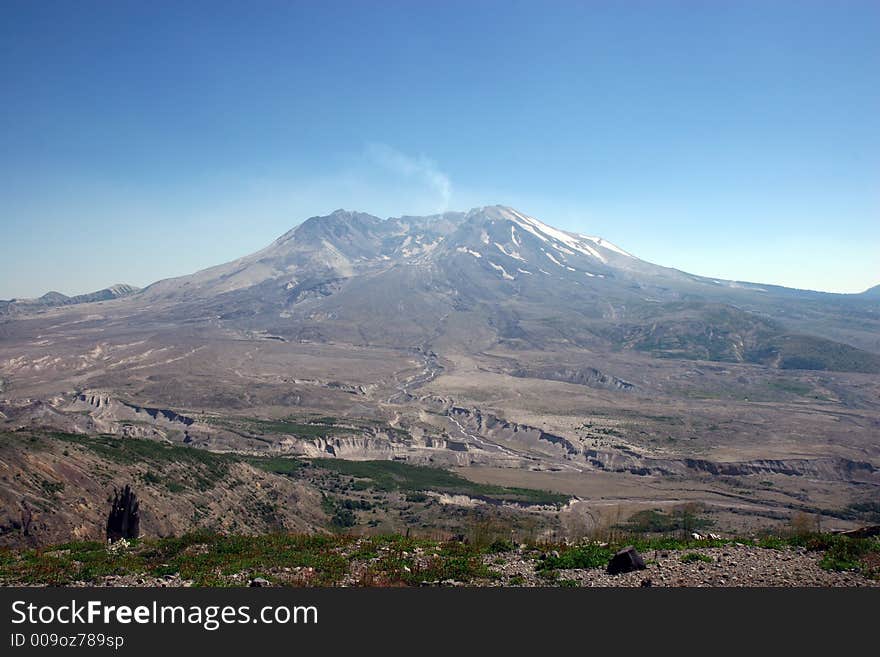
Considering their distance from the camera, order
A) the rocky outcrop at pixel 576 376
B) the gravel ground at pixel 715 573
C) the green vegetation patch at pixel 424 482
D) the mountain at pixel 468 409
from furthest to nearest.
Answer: the rocky outcrop at pixel 576 376 → the green vegetation patch at pixel 424 482 → the mountain at pixel 468 409 → the gravel ground at pixel 715 573

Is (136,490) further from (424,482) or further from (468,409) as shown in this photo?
(468,409)

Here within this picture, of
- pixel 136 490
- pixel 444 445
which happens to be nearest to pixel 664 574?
pixel 136 490

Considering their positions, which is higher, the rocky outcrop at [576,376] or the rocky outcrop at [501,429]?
the rocky outcrop at [576,376]

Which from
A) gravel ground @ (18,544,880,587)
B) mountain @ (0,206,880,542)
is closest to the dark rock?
gravel ground @ (18,544,880,587)

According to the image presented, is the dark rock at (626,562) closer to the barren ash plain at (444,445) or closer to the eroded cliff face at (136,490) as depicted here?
the barren ash plain at (444,445)

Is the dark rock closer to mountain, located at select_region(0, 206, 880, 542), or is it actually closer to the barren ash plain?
Answer: the barren ash plain

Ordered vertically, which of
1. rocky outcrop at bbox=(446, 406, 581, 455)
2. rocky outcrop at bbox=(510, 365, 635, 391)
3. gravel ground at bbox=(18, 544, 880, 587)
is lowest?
rocky outcrop at bbox=(446, 406, 581, 455)

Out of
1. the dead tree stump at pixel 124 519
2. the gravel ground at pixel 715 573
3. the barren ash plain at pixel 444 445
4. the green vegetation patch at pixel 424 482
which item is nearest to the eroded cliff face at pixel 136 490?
the barren ash plain at pixel 444 445

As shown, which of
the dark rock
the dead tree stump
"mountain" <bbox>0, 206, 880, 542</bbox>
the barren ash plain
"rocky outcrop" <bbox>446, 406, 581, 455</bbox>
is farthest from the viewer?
"rocky outcrop" <bbox>446, 406, 581, 455</bbox>

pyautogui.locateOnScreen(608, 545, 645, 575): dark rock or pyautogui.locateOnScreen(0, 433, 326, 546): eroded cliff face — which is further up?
pyautogui.locateOnScreen(608, 545, 645, 575): dark rock
